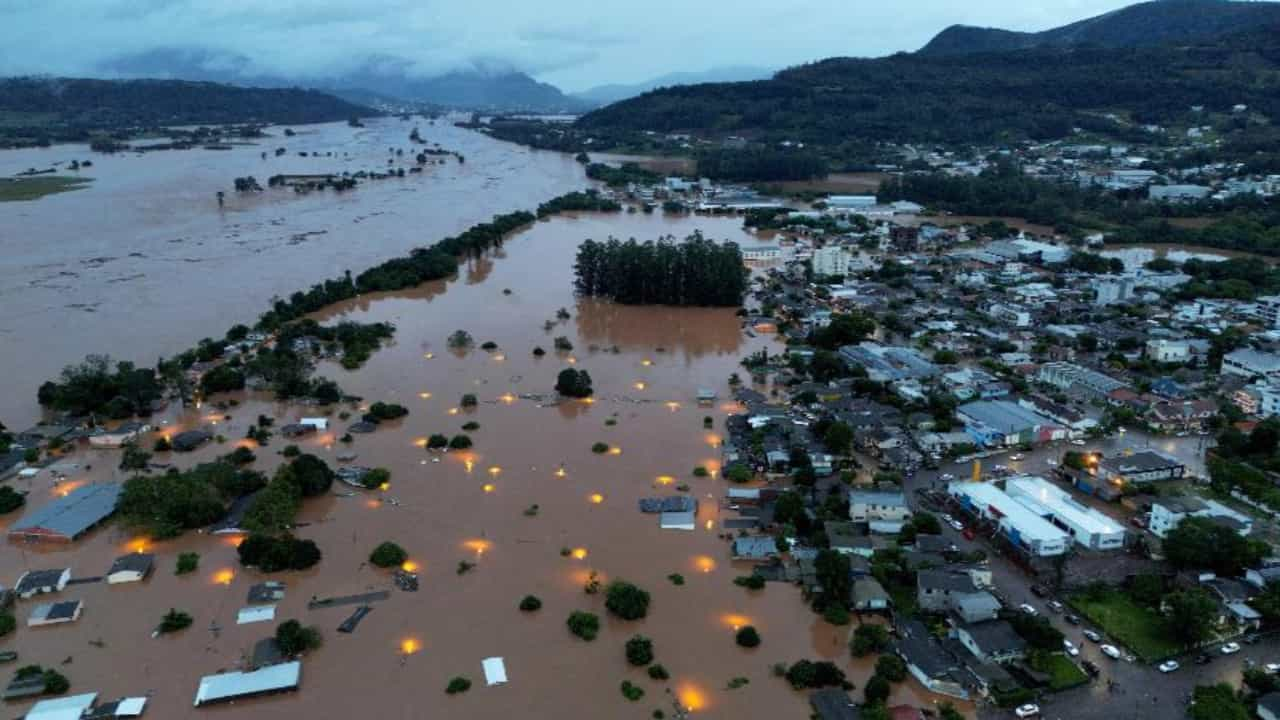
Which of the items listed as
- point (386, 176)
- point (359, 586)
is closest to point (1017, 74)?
point (386, 176)

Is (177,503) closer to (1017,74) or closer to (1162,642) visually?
(1162,642)

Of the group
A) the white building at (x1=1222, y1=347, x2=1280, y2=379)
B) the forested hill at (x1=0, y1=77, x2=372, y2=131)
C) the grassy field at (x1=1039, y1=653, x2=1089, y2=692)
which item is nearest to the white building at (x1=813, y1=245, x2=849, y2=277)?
the white building at (x1=1222, y1=347, x2=1280, y2=379)

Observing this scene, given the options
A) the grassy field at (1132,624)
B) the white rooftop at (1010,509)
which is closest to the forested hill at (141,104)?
the white rooftop at (1010,509)

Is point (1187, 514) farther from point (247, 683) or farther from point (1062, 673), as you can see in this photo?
point (247, 683)

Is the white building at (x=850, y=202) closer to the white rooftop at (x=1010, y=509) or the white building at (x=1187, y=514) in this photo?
the white rooftop at (x=1010, y=509)

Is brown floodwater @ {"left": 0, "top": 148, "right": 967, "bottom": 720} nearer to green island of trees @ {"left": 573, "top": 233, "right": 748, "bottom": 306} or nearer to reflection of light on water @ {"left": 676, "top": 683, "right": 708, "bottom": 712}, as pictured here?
reflection of light on water @ {"left": 676, "top": 683, "right": 708, "bottom": 712}

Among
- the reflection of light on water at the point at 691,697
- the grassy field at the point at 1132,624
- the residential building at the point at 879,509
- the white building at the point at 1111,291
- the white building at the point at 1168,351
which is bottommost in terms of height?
the reflection of light on water at the point at 691,697
